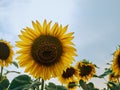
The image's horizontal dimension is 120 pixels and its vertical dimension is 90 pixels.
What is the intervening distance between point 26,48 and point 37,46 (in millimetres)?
180

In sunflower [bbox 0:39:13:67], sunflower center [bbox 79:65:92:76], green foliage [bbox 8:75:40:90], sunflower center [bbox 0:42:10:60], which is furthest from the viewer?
sunflower center [bbox 0:42:10:60]

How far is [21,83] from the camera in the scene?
379cm

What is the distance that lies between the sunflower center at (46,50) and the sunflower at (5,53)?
523 cm

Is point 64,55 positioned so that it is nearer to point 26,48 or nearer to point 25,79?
point 26,48

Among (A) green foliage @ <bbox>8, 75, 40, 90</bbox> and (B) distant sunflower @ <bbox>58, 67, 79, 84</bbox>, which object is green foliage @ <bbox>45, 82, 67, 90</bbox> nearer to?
(A) green foliage @ <bbox>8, 75, 40, 90</bbox>

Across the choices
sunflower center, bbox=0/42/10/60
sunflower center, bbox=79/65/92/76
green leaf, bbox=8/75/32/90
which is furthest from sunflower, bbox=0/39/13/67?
green leaf, bbox=8/75/32/90

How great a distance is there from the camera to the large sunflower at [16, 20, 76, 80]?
5.04 meters

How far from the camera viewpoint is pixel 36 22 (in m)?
4.96

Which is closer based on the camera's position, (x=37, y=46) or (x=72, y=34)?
(x=72, y=34)

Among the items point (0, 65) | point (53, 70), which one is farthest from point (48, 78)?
point (0, 65)

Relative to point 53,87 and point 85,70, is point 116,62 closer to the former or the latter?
point 85,70

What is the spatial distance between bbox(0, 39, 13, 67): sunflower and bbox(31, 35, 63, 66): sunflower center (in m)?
5.23

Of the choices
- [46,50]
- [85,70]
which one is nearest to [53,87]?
[46,50]

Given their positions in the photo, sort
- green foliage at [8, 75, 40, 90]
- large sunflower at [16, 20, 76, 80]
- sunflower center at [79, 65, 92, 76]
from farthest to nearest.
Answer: sunflower center at [79, 65, 92, 76]
large sunflower at [16, 20, 76, 80]
green foliage at [8, 75, 40, 90]
